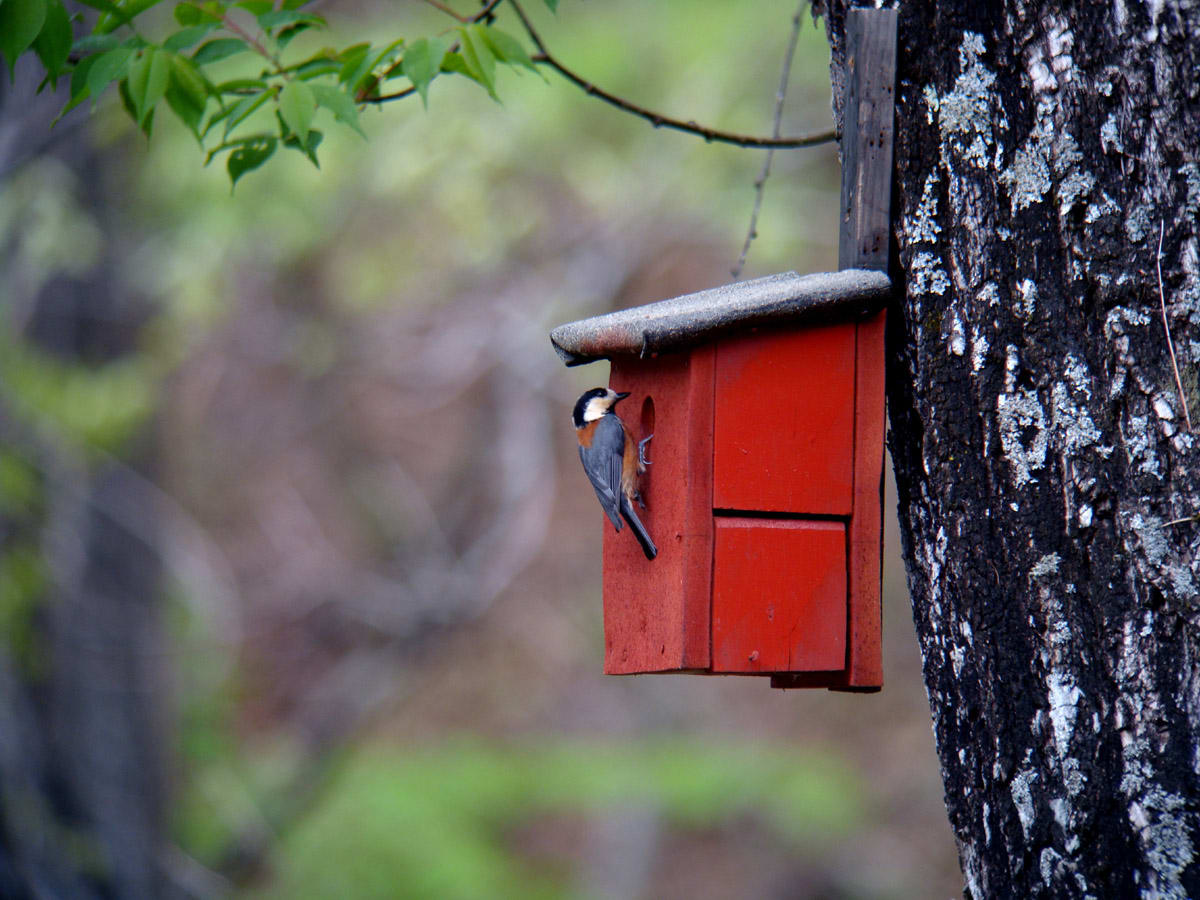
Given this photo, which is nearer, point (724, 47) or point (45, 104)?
point (45, 104)

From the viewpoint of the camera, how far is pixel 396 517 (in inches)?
383

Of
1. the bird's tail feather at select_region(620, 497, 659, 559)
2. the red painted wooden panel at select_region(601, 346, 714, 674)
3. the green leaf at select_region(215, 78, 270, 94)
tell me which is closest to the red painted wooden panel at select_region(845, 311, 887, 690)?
the red painted wooden panel at select_region(601, 346, 714, 674)

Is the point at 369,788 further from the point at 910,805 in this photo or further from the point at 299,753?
the point at 910,805

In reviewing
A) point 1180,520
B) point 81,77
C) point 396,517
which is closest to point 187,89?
point 81,77

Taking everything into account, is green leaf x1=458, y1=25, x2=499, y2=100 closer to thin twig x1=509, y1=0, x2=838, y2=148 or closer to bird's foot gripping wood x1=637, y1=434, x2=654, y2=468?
thin twig x1=509, y1=0, x2=838, y2=148

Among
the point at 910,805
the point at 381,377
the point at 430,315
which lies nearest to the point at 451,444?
the point at 381,377

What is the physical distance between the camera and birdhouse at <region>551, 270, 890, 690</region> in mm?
2143

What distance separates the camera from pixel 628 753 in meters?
10.2

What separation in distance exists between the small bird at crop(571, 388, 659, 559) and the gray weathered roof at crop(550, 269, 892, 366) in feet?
0.95

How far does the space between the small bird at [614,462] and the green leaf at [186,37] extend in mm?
1124

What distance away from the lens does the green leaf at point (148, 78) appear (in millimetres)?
2299

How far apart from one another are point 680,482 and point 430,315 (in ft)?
23.8

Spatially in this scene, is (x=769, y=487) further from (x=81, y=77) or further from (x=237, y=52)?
(x=81, y=77)

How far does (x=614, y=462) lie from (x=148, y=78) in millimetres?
1212
